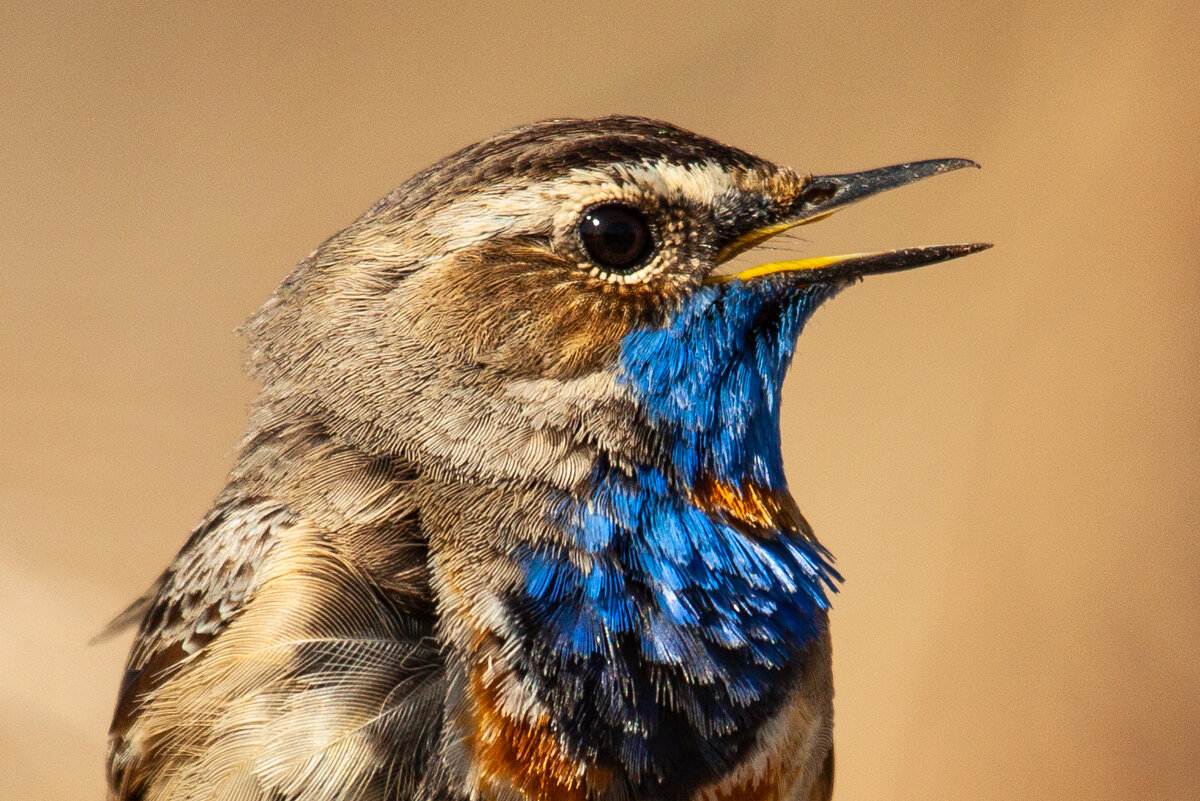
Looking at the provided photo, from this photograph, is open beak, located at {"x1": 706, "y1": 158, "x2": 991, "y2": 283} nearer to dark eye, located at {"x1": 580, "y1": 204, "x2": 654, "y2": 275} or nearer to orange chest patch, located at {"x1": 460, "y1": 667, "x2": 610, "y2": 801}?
dark eye, located at {"x1": 580, "y1": 204, "x2": 654, "y2": 275}

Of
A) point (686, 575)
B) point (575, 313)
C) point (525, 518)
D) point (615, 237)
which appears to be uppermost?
point (615, 237)

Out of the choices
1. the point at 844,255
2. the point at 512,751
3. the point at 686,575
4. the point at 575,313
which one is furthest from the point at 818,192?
the point at 512,751

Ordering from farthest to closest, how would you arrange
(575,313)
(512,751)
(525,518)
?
(575,313) < (525,518) < (512,751)

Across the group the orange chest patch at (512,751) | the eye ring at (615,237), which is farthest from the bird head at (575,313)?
the orange chest patch at (512,751)

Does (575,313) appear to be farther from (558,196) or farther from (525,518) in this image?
(525,518)

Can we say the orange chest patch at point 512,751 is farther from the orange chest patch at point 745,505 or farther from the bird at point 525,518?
the orange chest patch at point 745,505

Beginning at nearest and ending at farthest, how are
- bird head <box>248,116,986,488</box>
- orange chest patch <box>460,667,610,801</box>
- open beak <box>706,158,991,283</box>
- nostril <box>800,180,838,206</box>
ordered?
orange chest patch <box>460,667,610,801</box>
bird head <box>248,116,986,488</box>
open beak <box>706,158,991,283</box>
nostril <box>800,180,838,206</box>

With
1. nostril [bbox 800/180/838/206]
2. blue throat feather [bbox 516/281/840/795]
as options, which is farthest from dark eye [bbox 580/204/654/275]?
nostril [bbox 800/180/838/206]
